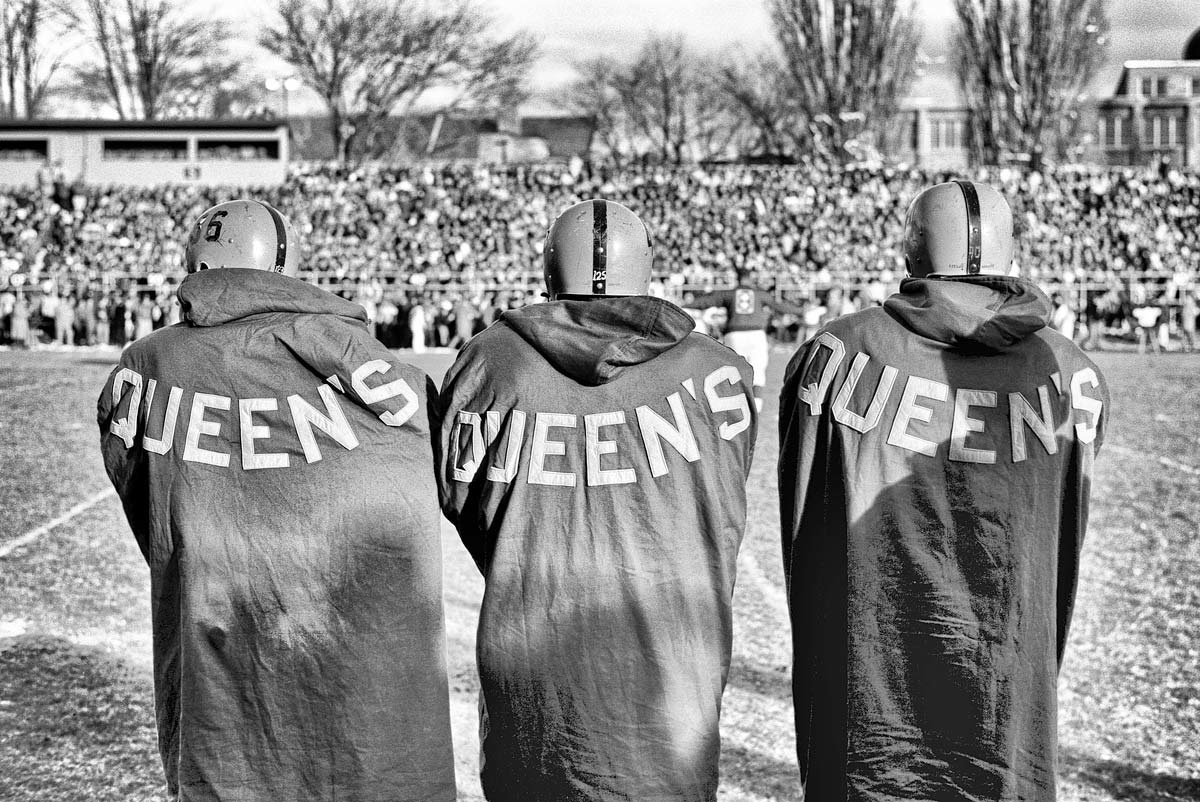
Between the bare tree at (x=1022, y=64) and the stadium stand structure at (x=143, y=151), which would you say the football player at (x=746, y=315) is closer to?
the stadium stand structure at (x=143, y=151)

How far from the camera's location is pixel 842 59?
45562mm

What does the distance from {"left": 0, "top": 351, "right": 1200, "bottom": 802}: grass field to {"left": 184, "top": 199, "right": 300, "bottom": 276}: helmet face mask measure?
201 cm

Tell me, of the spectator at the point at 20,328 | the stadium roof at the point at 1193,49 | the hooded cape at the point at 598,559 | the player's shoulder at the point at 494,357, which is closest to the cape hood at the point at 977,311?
the hooded cape at the point at 598,559

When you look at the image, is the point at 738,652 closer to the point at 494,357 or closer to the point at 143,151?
the point at 494,357

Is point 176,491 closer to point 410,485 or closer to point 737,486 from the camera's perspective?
point 410,485

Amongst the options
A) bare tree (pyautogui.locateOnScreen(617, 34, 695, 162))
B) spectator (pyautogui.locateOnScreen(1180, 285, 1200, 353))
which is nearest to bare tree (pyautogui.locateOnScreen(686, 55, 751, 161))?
bare tree (pyautogui.locateOnScreen(617, 34, 695, 162))

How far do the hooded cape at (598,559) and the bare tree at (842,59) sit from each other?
1685 inches

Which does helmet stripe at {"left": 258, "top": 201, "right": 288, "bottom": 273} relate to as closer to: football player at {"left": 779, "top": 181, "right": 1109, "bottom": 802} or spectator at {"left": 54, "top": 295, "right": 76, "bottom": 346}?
football player at {"left": 779, "top": 181, "right": 1109, "bottom": 802}

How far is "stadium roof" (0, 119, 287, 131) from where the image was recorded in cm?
3603

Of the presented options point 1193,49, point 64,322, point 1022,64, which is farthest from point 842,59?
point 1193,49

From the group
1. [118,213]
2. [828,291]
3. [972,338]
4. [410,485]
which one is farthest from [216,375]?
[118,213]

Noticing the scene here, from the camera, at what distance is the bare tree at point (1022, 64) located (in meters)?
47.2

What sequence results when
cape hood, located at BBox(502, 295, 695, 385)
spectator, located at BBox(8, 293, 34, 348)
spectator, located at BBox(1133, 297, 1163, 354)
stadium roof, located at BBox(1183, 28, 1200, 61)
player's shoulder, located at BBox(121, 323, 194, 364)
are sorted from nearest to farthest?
cape hood, located at BBox(502, 295, 695, 385), player's shoulder, located at BBox(121, 323, 194, 364), spectator, located at BBox(1133, 297, 1163, 354), spectator, located at BBox(8, 293, 34, 348), stadium roof, located at BBox(1183, 28, 1200, 61)

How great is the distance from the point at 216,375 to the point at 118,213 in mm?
31717
